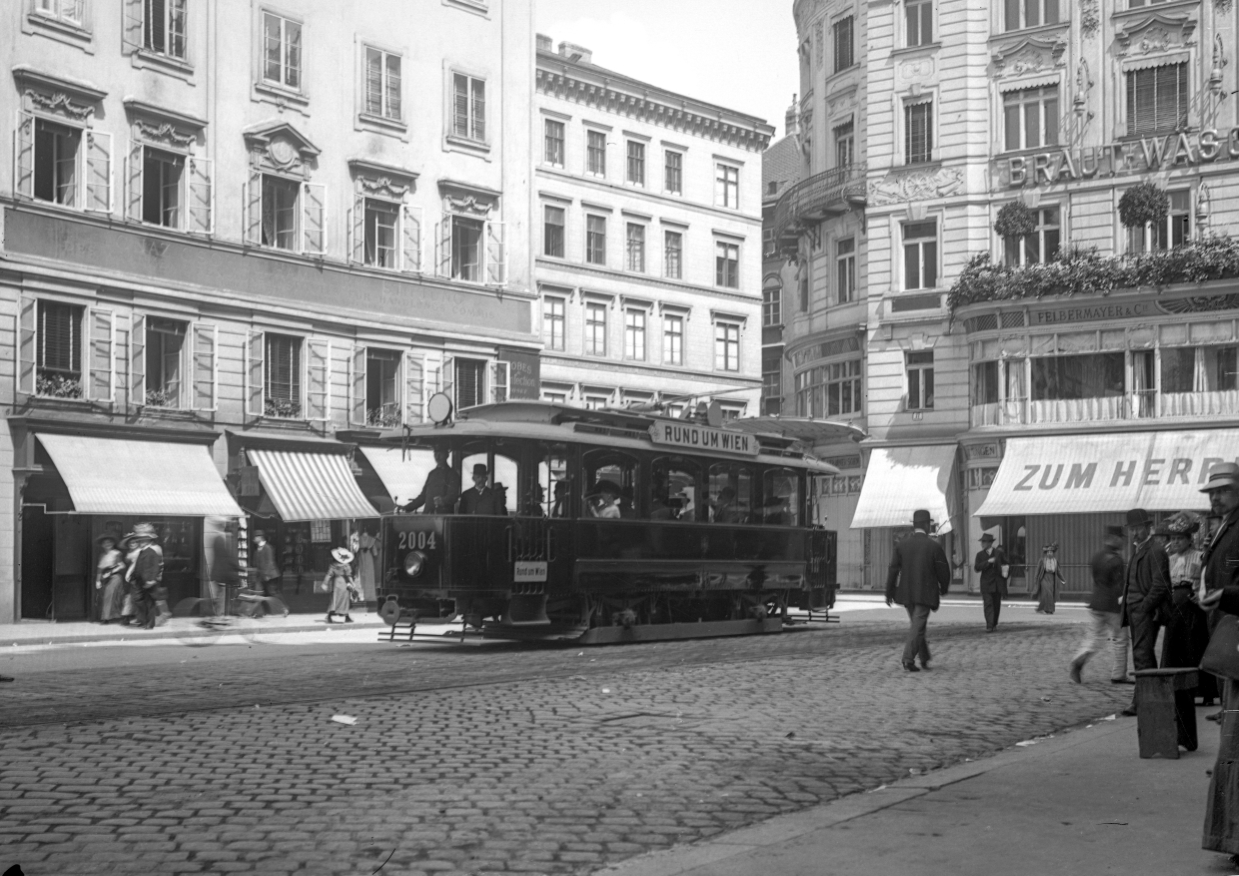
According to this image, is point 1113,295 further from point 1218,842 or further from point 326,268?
point 1218,842

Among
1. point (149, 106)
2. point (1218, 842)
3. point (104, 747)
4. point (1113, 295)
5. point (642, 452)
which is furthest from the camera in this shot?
point (1113, 295)

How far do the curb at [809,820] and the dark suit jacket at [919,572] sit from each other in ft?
19.9

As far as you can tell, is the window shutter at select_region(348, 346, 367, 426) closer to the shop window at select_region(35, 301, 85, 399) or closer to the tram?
the shop window at select_region(35, 301, 85, 399)

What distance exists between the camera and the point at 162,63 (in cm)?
3284

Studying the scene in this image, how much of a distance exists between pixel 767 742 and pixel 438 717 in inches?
106

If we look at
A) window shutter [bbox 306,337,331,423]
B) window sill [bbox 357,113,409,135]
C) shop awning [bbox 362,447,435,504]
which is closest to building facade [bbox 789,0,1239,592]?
shop awning [bbox 362,447,435,504]

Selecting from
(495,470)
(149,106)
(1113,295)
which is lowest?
(495,470)

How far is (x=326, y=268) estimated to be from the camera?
119 ft

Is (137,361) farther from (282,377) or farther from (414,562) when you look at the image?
(414,562)

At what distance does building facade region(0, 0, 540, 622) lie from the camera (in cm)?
3042

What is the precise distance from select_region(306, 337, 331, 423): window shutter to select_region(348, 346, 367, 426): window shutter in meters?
0.70

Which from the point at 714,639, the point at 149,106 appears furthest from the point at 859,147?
the point at 714,639

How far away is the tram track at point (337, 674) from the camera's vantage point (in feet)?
42.7

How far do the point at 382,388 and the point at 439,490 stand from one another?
18.1 metres
